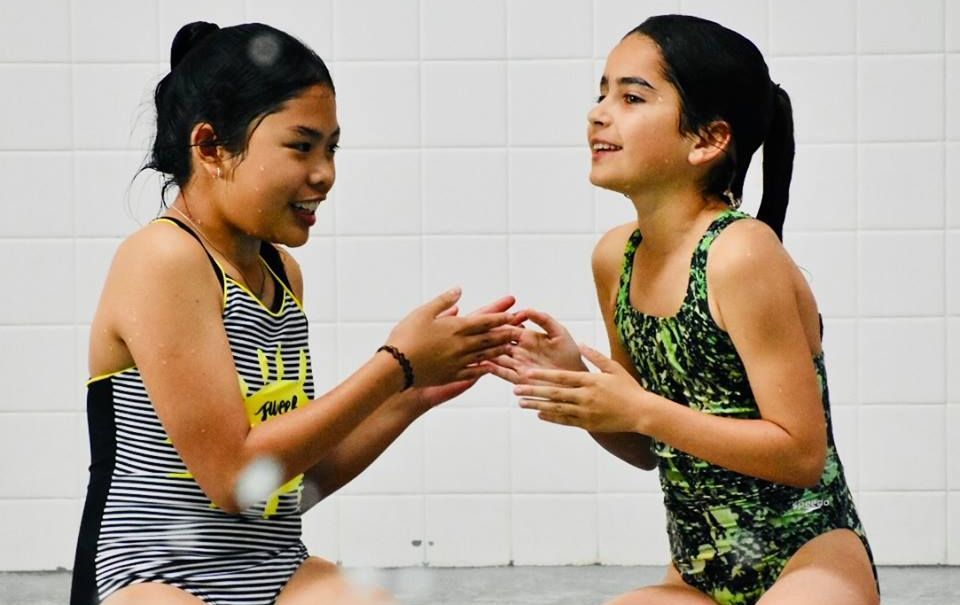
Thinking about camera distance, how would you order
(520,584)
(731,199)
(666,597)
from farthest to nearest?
(520,584), (731,199), (666,597)

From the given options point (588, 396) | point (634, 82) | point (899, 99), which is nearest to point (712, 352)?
point (588, 396)

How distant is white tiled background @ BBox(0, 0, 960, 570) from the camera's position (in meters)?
3.72

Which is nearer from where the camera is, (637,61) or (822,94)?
(637,61)

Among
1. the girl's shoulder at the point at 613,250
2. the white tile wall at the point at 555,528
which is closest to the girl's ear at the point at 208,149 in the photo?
the girl's shoulder at the point at 613,250

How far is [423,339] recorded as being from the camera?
6.92 ft

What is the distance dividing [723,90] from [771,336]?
40cm

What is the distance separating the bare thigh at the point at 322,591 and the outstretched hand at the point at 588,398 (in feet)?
1.20

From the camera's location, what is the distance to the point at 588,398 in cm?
204

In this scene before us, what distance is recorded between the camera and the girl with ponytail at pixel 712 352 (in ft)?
6.72

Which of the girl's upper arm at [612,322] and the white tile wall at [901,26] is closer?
the girl's upper arm at [612,322]

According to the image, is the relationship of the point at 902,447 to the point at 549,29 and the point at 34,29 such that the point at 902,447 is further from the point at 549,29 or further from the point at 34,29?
the point at 34,29

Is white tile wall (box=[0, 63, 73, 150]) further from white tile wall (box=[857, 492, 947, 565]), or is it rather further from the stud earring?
white tile wall (box=[857, 492, 947, 565])

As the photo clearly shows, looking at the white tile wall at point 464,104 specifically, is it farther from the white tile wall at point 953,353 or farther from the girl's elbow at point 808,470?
the girl's elbow at point 808,470

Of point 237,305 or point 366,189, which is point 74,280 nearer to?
point 366,189
